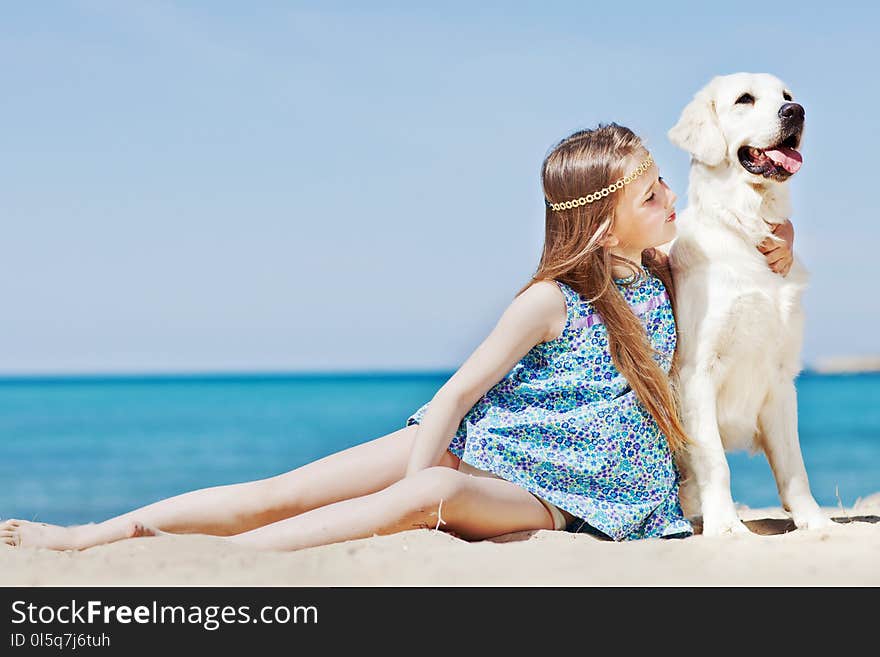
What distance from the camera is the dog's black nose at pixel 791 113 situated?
384cm

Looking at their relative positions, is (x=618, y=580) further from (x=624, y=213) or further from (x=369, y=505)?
(x=624, y=213)

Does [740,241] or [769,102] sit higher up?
[769,102]

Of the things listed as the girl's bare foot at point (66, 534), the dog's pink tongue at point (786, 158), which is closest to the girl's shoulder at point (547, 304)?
the dog's pink tongue at point (786, 158)

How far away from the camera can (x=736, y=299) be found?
12.6ft

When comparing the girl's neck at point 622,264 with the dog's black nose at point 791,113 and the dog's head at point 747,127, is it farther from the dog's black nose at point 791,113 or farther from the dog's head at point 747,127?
the dog's black nose at point 791,113

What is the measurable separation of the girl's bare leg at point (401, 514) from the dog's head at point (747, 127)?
1672 mm

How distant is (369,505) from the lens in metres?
3.41

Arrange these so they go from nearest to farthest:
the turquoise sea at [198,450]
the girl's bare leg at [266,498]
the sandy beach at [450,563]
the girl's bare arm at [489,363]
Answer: the sandy beach at [450,563] < the girl's bare leg at [266,498] < the girl's bare arm at [489,363] < the turquoise sea at [198,450]

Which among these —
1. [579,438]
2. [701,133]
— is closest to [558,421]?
[579,438]

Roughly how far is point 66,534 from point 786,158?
121 inches

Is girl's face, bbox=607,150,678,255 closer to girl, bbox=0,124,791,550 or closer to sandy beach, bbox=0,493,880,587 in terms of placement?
girl, bbox=0,124,791,550
